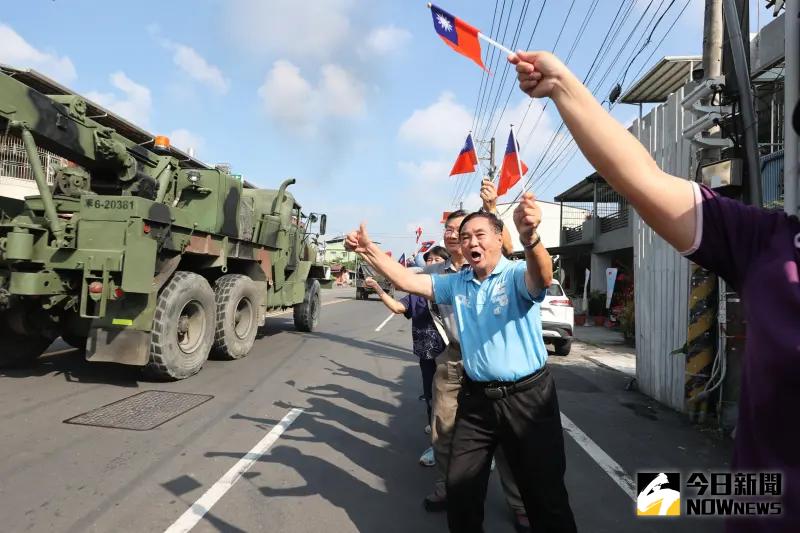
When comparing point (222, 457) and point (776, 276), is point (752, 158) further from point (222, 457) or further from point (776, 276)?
point (222, 457)

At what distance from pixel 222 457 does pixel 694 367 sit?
16.0ft

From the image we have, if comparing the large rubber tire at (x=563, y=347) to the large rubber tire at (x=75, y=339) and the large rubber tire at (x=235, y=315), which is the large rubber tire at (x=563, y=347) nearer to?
the large rubber tire at (x=235, y=315)

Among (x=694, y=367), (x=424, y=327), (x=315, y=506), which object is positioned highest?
(x=424, y=327)

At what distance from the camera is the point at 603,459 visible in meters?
4.28

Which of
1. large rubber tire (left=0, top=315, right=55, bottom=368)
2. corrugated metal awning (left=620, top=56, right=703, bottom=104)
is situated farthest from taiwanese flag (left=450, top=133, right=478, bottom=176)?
large rubber tire (left=0, top=315, right=55, bottom=368)

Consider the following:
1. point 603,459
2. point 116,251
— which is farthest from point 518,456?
point 116,251

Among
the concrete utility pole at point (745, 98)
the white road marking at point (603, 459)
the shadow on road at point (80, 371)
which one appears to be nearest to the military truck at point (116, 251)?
the shadow on road at point (80, 371)

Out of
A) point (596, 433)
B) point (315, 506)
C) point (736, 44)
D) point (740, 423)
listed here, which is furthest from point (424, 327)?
point (736, 44)

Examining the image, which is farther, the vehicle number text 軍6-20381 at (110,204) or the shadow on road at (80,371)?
the shadow on road at (80,371)

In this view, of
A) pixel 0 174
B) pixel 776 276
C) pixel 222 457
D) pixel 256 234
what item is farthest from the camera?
pixel 0 174

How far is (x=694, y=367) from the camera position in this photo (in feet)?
17.6

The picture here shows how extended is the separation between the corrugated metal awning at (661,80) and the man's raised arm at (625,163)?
13004 millimetres

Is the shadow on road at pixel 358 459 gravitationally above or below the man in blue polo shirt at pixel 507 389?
below

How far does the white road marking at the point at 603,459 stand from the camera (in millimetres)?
3721
